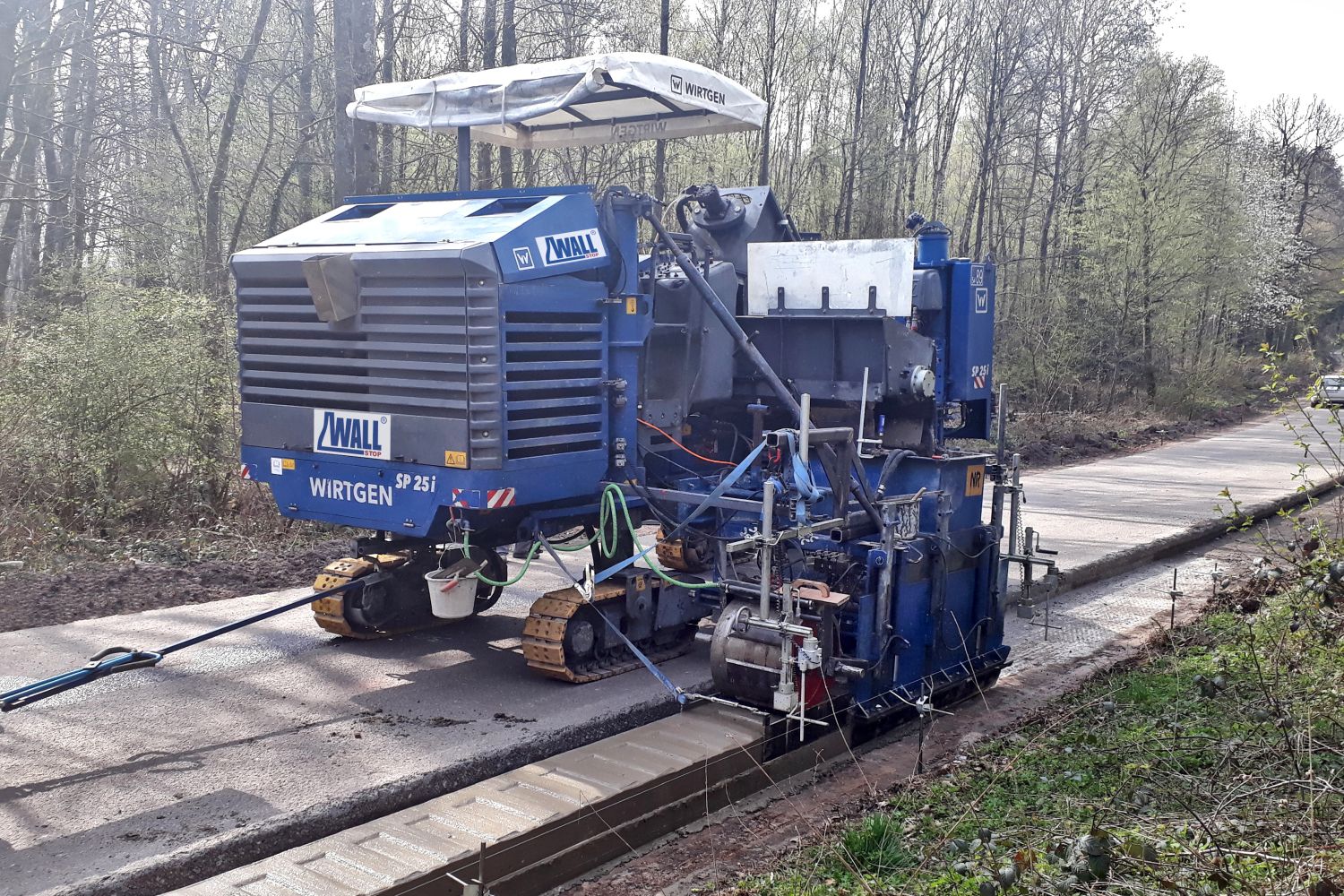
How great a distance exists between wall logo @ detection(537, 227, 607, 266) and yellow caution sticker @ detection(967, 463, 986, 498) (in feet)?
9.46

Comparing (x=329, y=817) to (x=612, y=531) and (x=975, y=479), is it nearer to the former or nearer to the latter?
(x=612, y=531)

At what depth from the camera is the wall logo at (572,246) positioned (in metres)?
6.45

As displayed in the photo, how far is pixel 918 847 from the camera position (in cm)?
491

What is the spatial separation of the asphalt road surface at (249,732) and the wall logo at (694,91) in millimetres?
3723

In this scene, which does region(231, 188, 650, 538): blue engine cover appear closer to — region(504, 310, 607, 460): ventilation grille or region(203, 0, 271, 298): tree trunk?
region(504, 310, 607, 460): ventilation grille

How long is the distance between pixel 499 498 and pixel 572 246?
152 centimetres

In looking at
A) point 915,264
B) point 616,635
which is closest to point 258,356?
point 616,635

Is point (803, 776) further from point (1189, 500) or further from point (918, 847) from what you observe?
point (1189, 500)

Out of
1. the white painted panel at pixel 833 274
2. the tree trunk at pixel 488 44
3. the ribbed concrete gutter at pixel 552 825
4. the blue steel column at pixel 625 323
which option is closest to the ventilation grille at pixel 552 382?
the blue steel column at pixel 625 323

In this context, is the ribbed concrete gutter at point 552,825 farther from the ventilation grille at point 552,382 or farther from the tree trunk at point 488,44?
the tree trunk at point 488,44

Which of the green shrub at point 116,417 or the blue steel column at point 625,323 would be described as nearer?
the blue steel column at point 625,323

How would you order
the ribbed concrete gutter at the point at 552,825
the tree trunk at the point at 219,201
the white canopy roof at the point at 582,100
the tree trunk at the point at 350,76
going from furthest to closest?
1. the tree trunk at the point at 219,201
2. the tree trunk at the point at 350,76
3. the white canopy roof at the point at 582,100
4. the ribbed concrete gutter at the point at 552,825

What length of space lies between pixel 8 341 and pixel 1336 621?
11.6 meters

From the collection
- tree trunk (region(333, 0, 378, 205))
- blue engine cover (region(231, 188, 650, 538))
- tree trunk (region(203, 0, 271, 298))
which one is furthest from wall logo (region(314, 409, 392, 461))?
tree trunk (region(203, 0, 271, 298))
